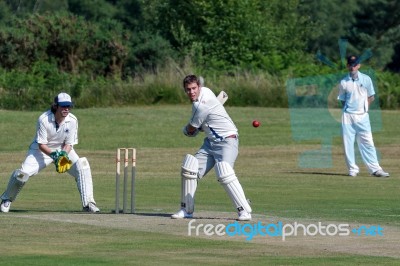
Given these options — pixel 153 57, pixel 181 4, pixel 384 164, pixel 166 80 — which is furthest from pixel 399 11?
pixel 384 164

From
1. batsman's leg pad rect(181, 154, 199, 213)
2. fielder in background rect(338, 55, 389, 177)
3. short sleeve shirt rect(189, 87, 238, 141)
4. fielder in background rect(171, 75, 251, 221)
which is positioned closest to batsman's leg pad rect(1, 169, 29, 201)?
fielder in background rect(171, 75, 251, 221)

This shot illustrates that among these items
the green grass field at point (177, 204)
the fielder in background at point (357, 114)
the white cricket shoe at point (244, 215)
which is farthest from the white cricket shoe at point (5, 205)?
the fielder in background at point (357, 114)

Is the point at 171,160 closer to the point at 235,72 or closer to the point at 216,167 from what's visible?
the point at 216,167

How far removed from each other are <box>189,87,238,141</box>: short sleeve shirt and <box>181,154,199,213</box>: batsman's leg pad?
1.22ft

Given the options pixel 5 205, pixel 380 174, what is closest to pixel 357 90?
pixel 380 174

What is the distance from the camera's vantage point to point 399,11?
82.3 metres

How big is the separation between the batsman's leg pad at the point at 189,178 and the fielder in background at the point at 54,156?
1661 mm

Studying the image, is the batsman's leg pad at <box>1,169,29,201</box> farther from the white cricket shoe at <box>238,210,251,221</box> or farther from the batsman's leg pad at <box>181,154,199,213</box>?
the white cricket shoe at <box>238,210,251,221</box>

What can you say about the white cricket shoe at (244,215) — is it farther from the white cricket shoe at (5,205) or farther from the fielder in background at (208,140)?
the white cricket shoe at (5,205)

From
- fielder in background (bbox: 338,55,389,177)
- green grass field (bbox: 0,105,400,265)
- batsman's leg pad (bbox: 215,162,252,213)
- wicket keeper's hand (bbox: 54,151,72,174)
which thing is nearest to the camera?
green grass field (bbox: 0,105,400,265)

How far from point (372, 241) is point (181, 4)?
4461 centimetres

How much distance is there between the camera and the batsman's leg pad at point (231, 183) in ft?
45.2

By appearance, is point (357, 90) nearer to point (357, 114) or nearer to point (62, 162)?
point (357, 114)

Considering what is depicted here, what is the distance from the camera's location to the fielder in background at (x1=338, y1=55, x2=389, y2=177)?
74.9 feet
